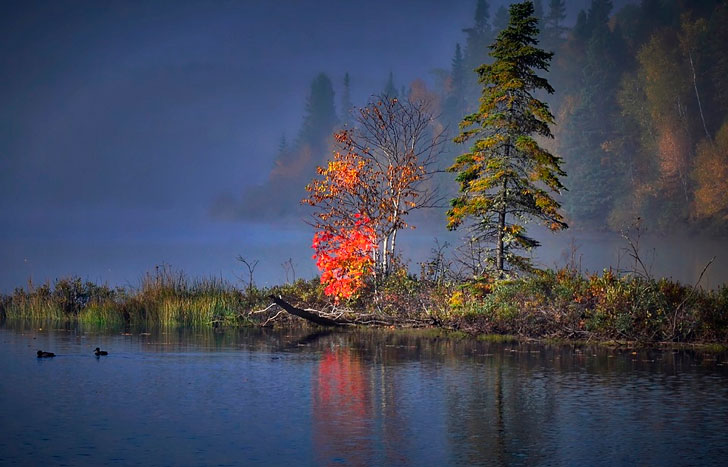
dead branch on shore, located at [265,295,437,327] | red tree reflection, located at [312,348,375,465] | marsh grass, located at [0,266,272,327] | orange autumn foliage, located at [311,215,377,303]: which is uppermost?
orange autumn foliage, located at [311,215,377,303]

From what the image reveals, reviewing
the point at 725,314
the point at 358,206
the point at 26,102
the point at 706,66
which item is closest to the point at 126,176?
the point at 26,102

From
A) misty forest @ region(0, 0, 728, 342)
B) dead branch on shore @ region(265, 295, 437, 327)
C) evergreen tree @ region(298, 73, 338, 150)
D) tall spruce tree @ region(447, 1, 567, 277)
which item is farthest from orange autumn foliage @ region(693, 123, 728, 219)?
evergreen tree @ region(298, 73, 338, 150)

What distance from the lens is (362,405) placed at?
16.2 m

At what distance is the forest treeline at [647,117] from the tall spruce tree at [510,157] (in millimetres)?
44662

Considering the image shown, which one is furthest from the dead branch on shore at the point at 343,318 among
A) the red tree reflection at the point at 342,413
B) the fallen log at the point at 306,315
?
the red tree reflection at the point at 342,413

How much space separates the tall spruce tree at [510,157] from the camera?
91.9 ft

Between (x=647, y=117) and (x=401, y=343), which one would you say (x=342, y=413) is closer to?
(x=401, y=343)

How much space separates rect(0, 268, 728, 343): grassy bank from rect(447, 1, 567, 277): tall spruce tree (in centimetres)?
178

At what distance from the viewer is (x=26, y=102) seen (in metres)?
186

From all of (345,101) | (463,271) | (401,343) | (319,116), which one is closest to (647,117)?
(463,271)

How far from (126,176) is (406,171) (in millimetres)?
151763

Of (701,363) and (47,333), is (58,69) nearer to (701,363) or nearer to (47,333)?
(47,333)

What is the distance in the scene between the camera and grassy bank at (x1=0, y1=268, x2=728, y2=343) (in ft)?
78.1

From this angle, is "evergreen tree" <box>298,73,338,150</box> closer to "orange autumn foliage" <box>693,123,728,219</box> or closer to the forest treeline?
the forest treeline
